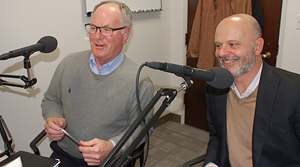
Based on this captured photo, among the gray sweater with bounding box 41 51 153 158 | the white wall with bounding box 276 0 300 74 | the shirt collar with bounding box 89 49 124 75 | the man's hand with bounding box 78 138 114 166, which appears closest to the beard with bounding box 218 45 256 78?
the gray sweater with bounding box 41 51 153 158

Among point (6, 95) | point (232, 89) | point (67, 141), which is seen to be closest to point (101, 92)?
point (67, 141)

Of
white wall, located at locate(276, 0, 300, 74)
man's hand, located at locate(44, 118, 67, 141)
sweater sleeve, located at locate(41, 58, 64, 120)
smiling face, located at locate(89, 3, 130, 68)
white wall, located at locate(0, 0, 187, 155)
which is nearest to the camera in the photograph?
man's hand, located at locate(44, 118, 67, 141)

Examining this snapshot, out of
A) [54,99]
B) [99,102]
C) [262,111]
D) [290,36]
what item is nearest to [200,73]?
[262,111]

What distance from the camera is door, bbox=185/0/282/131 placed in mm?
2705

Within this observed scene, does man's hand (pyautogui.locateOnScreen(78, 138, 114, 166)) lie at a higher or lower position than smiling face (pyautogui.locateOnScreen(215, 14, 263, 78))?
lower

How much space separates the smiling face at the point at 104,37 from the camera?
1680 millimetres

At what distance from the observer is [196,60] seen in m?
3.33

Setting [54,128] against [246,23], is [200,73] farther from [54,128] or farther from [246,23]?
[54,128]

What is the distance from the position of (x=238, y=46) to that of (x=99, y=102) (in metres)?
0.86

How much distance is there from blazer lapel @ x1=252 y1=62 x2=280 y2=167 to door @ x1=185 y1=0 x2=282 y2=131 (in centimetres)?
153

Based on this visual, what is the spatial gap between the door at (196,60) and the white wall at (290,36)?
0.15 ft

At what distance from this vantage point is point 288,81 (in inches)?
54.1

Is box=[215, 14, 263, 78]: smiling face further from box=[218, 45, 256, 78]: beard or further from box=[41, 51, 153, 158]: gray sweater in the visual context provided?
box=[41, 51, 153, 158]: gray sweater

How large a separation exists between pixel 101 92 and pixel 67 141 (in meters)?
0.38
